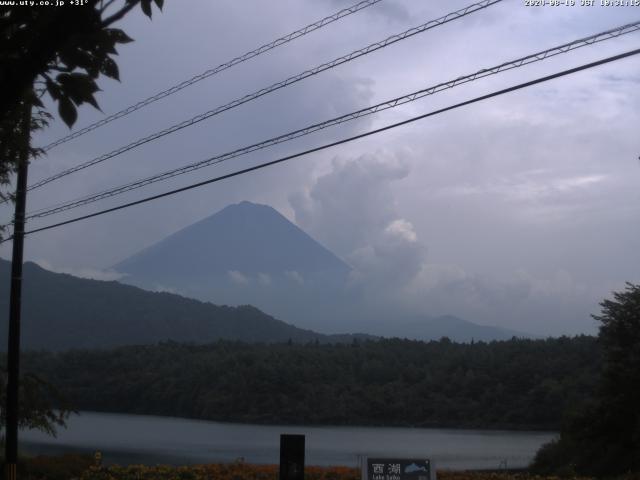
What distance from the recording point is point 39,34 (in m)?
4.34

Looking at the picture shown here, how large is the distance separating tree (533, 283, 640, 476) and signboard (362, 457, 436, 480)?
12.7 m

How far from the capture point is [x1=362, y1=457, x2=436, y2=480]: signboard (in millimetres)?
10797

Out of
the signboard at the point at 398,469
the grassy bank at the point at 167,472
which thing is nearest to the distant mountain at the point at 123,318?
the grassy bank at the point at 167,472

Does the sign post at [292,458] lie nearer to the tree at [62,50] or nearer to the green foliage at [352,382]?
the tree at [62,50]

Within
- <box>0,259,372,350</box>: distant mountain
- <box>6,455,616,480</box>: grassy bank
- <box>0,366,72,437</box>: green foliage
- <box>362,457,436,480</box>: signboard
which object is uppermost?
<box>0,259,372,350</box>: distant mountain

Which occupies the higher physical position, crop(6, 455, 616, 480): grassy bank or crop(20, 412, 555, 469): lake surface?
crop(20, 412, 555, 469): lake surface

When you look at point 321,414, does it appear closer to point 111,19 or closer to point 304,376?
point 304,376

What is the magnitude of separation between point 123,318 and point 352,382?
76.8m

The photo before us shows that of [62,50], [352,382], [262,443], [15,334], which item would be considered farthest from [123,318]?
[62,50]

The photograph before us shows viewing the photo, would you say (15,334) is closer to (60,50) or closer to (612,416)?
(60,50)

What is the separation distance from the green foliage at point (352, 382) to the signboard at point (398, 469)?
25.2 meters

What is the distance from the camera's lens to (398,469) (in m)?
10.9

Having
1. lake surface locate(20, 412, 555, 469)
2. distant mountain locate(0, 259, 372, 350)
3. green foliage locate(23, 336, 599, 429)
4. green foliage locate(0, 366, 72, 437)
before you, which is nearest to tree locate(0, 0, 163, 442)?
green foliage locate(0, 366, 72, 437)

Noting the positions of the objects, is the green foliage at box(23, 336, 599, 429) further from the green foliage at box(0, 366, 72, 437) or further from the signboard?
the signboard
